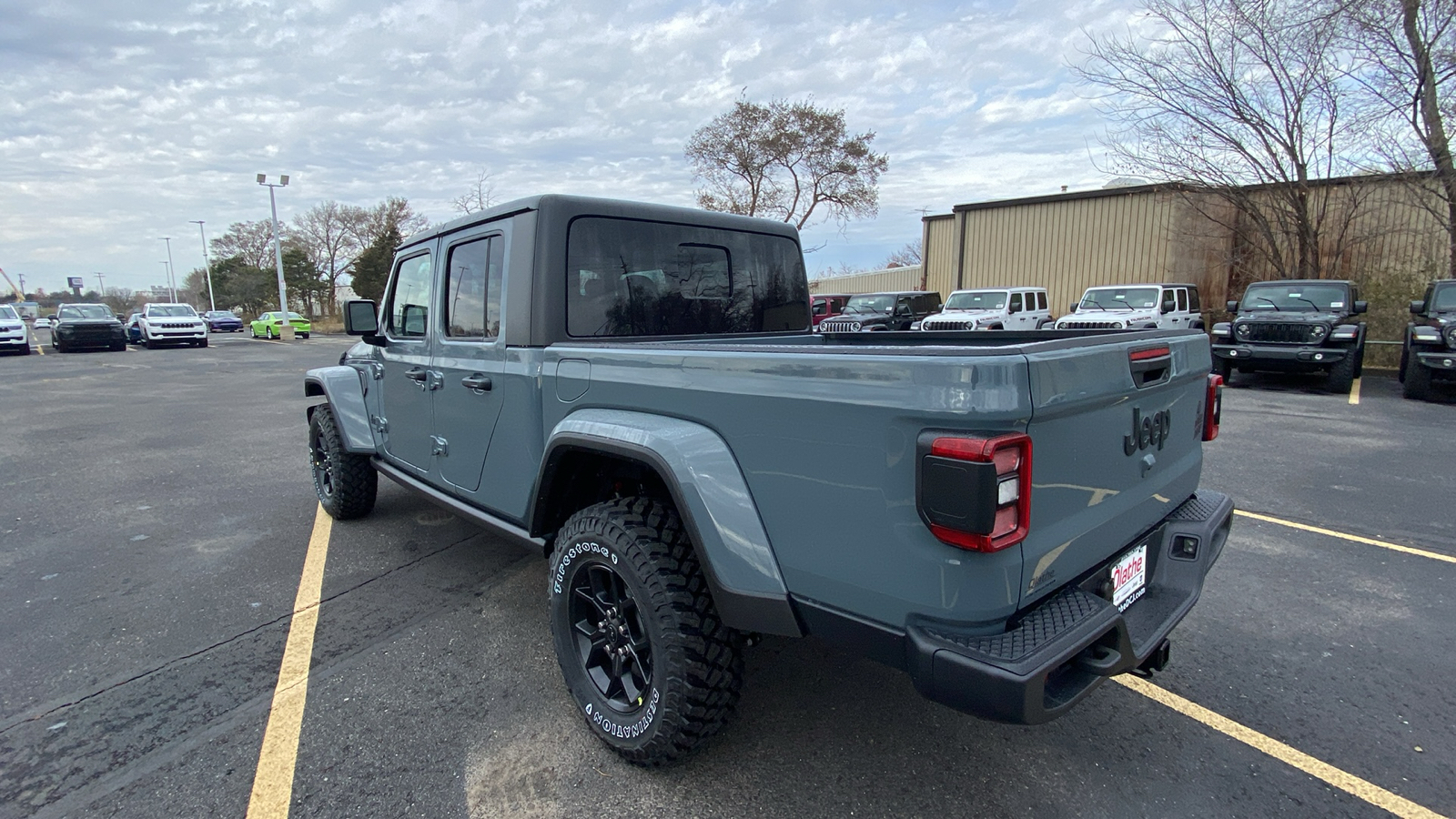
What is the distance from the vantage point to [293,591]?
3.84 metres

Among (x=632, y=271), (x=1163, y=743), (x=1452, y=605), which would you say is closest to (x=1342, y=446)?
(x=1452, y=605)

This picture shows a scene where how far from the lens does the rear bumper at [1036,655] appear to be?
5.19 ft

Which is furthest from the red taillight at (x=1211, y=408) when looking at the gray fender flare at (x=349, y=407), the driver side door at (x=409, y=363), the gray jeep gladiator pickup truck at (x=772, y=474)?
the gray fender flare at (x=349, y=407)

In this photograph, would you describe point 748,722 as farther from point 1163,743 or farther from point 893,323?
point 893,323

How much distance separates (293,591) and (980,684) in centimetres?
374

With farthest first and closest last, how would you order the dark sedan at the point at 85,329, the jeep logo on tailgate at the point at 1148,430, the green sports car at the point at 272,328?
the green sports car at the point at 272,328 < the dark sedan at the point at 85,329 < the jeep logo on tailgate at the point at 1148,430

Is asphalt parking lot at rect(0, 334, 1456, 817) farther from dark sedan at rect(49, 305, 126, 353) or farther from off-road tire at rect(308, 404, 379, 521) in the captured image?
dark sedan at rect(49, 305, 126, 353)

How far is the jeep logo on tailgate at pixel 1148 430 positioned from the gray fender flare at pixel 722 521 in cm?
114

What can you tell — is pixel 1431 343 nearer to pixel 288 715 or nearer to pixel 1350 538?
pixel 1350 538

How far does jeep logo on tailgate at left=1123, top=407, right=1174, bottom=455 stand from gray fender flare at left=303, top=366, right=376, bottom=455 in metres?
4.11

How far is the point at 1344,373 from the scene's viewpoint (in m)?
10.5

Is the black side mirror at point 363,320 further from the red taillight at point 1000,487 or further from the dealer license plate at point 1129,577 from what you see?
the dealer license plate at point 1129,577

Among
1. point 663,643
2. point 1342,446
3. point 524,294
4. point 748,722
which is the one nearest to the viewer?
point 663,643

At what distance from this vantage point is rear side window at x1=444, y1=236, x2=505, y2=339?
306cm
